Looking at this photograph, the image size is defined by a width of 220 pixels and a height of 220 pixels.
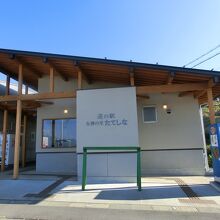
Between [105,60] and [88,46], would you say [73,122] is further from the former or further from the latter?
[88,46]

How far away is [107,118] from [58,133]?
3.28 m

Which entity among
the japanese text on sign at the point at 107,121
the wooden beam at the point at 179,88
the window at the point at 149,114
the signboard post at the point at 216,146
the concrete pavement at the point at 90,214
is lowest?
the concrete pavement at the point at 90,214

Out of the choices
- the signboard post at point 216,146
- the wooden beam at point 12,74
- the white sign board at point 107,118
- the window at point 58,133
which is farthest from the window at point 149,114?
the wooden beam at point 12,74

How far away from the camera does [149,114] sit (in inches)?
362

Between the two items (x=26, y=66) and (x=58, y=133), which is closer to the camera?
(x=26, y=66)

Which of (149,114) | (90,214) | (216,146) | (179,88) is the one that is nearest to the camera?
(90,214)

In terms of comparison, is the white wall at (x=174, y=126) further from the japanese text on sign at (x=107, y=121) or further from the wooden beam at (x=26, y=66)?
the wooden beam at (x=26, y=66)

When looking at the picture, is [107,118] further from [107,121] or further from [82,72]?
[82,72]

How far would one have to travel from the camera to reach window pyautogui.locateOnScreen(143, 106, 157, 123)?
9.11 metres

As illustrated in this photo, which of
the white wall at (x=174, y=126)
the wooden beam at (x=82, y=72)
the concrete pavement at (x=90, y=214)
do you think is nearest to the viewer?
the concrete pavement at (x=90, y=214)

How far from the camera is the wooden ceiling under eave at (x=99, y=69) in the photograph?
23.1ft

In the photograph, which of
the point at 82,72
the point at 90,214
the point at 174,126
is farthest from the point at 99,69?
the point at 90,214

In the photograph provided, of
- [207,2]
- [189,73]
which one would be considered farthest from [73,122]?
[207,2]

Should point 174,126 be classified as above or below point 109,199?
above
